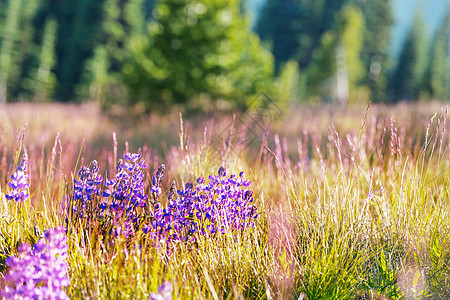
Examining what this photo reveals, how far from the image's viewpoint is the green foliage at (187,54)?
437 inches

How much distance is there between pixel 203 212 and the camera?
2146mm

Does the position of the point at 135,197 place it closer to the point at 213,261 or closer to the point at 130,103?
the point at 213,261

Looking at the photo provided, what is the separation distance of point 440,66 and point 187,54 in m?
31.0

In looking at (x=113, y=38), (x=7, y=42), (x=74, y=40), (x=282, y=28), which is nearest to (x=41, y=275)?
(x=113, y=38)

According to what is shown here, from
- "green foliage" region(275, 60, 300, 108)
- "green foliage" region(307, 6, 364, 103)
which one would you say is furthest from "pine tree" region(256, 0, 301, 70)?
"green foliage" region(307, 6, 364, 103)

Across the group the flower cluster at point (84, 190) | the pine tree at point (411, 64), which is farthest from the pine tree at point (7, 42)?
the flower cluster at point (84, 190)

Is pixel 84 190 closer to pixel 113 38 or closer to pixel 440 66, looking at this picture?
pixel 113 38

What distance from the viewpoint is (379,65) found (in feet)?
114

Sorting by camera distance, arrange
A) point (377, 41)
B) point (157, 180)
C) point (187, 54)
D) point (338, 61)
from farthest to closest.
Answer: point (377, 41)
point (338, 61)
point (187, 54)
point (157, 180)

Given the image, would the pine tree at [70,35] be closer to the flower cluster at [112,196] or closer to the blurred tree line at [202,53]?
the blurred tree line at [202,53]

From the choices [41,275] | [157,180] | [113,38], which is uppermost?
[113,38]

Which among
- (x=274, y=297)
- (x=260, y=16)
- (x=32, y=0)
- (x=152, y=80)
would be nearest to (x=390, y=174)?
(x=274, y=297)

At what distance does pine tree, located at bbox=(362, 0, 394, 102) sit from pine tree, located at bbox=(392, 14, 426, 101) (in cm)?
155

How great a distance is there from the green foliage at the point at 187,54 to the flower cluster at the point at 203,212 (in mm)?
9040
